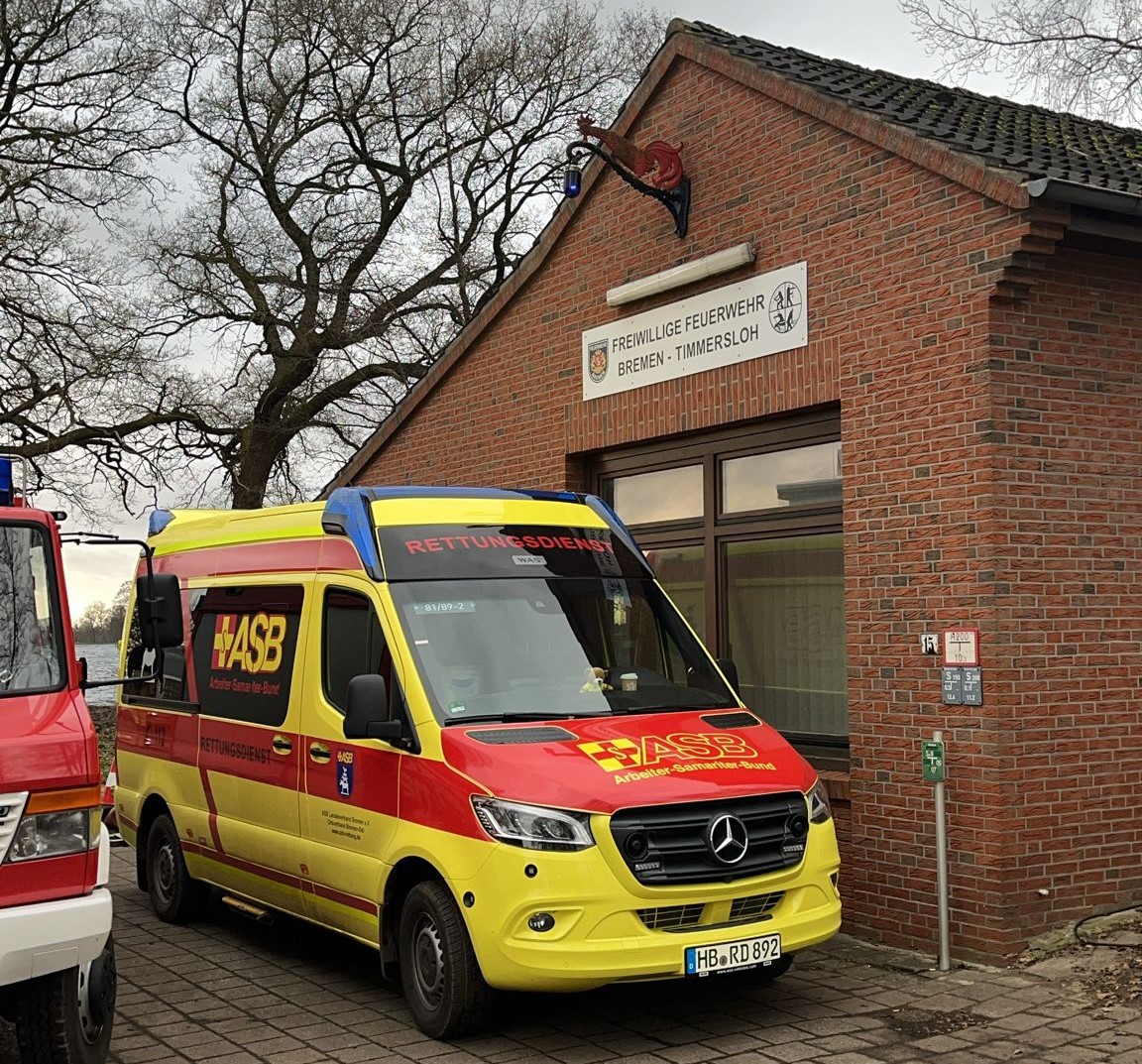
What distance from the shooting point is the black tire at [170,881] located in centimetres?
936

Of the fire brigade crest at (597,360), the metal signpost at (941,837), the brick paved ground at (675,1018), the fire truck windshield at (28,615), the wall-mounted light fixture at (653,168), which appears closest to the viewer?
the fire truck windshield at (28,615)

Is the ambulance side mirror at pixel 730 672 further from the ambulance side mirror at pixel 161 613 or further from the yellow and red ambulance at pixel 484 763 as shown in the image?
the ambulance side mirror at pixel 161 613

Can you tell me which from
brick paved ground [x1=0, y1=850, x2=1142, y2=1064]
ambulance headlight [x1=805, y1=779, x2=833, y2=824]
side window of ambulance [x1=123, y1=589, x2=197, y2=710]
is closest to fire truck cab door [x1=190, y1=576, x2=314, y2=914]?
side window of ambulance [x1=123, y1=589, x2=197, y2=710]

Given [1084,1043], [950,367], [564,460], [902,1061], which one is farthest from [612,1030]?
[564,460]

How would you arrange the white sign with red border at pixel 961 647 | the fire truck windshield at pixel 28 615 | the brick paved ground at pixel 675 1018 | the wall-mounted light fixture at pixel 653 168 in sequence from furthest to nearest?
1. the wall-mounted light fixture at pixel 653 168
2. the white sign with red border at pixel 961 647
3. the brick paved ground at pixel 675 1018
4. the fire truck windshield at pixel 28 615

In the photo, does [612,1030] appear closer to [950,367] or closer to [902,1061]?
[902,1061]

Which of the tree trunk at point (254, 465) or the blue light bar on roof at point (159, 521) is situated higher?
the tree trunk at point (254, 465)

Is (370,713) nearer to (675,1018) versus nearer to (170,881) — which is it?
(675,1018)

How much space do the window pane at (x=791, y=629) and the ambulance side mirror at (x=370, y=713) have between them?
369 cm

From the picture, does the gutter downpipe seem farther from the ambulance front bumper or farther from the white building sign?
the ambulance front bumper

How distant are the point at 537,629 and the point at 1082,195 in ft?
12.4

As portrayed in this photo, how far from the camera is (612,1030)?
6.60m

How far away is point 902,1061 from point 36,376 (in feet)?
59.1

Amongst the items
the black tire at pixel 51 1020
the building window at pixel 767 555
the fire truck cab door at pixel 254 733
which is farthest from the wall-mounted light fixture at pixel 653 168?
the black tire at pixel 51 1020
